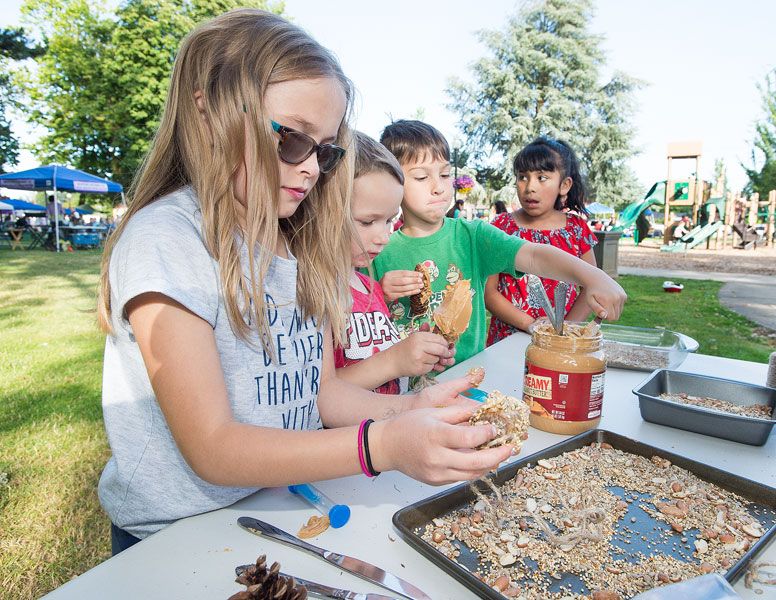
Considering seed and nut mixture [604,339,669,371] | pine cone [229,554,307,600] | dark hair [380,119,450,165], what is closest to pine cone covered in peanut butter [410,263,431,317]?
dark hair [380,119,450,165]

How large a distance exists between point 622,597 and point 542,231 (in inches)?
108

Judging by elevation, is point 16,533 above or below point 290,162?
below

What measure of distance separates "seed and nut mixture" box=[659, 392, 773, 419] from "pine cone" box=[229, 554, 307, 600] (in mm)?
1340

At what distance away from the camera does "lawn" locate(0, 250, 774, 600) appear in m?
2.49

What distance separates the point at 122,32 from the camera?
22.6m

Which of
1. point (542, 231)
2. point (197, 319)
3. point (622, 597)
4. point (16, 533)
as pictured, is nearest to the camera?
point (622, 597)

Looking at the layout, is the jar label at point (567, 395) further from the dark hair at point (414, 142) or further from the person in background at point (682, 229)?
the person in background at point (682, 229)

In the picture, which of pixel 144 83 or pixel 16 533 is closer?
pixel 16 533

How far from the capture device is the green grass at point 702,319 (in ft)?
18.8

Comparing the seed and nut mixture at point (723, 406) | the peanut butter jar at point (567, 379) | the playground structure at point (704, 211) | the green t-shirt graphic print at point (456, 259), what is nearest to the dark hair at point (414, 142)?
the green t-shirt graphic print at point (456, 259)

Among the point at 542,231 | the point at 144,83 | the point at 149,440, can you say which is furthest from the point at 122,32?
the point at 149,440

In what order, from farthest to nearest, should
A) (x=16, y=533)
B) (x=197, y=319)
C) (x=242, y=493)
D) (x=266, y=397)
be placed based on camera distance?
(x=16, y=533), (x=266, y=397), (x=242, y=493), (x=197, y=319)

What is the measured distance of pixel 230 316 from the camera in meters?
1.12

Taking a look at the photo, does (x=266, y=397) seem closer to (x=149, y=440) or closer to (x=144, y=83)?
(x=149, y=440)
